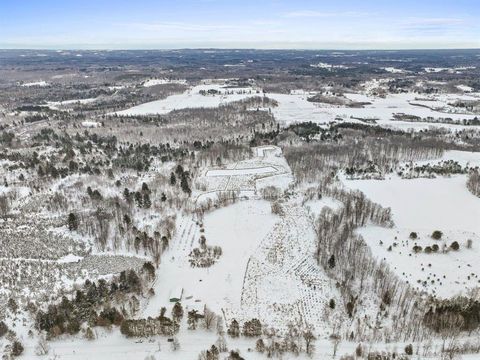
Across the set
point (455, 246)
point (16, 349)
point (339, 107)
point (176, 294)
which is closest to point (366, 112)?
point (339, 107)

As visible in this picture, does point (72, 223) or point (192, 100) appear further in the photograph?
point (192, 100)

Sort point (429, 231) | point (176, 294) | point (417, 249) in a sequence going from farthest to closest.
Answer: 1. point (429, 231)
2. point (417, 249)
3. point (176, 294)

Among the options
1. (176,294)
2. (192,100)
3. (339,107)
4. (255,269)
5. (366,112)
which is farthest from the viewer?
(192,100)

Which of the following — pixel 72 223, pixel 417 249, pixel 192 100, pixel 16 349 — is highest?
pixel 192 100

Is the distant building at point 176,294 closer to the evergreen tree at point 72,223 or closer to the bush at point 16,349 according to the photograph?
the bush at point 16,349

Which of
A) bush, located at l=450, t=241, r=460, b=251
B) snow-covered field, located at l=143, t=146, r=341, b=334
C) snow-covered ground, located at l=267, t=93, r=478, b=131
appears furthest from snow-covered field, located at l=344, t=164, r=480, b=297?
snow-covered ground, located at l=267, t=93, r=478, b=131

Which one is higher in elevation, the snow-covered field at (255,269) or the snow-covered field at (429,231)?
the snow-covered field at (429,231)

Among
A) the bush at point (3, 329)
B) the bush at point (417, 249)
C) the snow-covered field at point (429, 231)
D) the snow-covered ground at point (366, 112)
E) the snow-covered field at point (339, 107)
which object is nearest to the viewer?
the bush at point (3, 329)

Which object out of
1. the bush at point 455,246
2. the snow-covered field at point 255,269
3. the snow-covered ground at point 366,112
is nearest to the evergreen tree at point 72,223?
the snow-covered field at point 255,269

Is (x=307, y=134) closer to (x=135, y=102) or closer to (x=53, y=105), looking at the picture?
(x=135, y=102)

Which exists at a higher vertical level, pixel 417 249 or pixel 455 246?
pixel 455 246

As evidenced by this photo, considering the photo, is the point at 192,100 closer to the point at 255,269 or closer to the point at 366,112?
the point at 366,112
